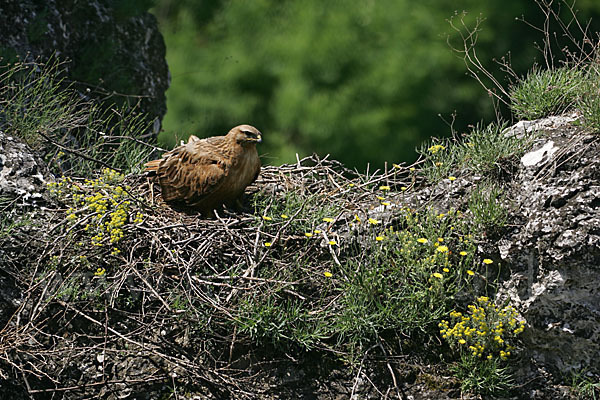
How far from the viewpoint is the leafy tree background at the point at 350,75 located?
9.27 m

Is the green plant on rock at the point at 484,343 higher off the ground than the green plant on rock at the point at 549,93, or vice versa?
the green plant on rock at the point at 549,93

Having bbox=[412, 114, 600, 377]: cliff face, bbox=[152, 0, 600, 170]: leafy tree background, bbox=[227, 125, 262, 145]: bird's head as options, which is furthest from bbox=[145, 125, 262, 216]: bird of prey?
bbox=[152, 0, 600, 170]: leafy tree background

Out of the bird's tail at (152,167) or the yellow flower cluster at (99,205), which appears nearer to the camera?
the yellow flower cluster at (99,205)

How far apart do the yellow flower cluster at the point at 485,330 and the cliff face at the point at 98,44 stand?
2725 mm

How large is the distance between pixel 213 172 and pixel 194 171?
0.11 metres

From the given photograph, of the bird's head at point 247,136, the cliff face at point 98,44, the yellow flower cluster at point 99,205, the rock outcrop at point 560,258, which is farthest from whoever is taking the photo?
the cliff face at point 98,44

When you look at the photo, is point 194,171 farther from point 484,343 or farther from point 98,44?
point 98,44

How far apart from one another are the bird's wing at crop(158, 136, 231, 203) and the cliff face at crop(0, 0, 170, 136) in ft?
3.32

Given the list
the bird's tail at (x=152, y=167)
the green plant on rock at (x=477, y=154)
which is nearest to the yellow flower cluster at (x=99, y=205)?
Result: the bird's tail at (x=152, y=167)

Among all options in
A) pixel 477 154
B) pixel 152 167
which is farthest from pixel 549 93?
pixel 152 167

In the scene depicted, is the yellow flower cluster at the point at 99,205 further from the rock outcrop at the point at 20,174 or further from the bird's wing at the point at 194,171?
the bird's wing at the point at 194,171

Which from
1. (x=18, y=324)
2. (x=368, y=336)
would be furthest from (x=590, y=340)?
(x=18, y=324)


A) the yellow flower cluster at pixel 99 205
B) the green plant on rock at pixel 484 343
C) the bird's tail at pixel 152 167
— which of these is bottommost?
the green plant on rock at pixel 484 343

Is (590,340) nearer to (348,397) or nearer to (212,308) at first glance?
(348,397)
